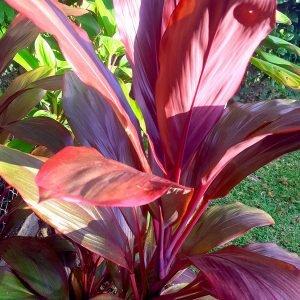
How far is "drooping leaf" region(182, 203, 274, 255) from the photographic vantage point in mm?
853

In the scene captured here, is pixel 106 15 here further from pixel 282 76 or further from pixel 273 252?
pixel 273 252

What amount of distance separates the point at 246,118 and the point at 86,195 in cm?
44

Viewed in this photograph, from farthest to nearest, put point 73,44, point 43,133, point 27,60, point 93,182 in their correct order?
1. point 27,60
2. point 43,133
3. point 73,44
4. point 93,182

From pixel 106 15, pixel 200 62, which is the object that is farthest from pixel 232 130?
pixel 106 15

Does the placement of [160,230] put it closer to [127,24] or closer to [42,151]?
Answer: [127,24]

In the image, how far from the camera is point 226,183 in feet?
2.43

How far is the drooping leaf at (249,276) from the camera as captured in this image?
61 cm

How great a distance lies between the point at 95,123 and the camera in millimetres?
820

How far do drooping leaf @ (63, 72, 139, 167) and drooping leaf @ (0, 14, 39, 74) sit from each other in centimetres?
14

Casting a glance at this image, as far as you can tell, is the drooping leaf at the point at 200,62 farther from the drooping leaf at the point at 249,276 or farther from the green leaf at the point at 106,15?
the green leaf at the point at 106,15

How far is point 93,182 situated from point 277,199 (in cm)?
217

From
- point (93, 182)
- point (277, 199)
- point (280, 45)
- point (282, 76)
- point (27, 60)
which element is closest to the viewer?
point (93, 182)

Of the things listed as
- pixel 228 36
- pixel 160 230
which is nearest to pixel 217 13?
pixel 228 36

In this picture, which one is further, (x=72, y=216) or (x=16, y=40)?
(x=16, y=40)
